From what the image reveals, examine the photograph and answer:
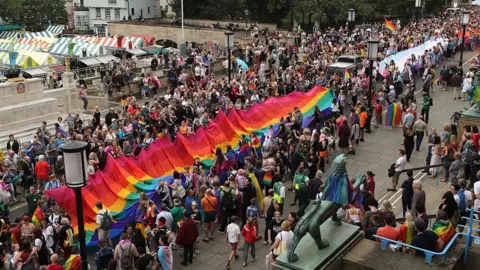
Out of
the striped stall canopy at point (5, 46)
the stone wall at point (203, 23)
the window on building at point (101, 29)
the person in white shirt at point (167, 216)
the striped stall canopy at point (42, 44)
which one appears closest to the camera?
the person in white shirt at point (167, 216)

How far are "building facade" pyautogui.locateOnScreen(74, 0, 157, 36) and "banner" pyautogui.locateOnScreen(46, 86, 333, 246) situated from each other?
56412mm

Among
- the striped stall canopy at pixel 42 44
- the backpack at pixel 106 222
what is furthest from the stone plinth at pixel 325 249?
the striped stall canopy at pixel 42 44

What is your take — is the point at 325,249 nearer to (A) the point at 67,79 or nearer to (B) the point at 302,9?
(A) the point at 67,79

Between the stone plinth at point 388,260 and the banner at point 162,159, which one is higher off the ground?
the stone plinth at point 388,260

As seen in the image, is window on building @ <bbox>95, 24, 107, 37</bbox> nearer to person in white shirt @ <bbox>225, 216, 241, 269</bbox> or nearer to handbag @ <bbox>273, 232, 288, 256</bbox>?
person in white shirt @ <bbox>225, 216, 241, 269</bbox>

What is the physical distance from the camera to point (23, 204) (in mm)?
17000

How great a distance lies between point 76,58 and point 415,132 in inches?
1073

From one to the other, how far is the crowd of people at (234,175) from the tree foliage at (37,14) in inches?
2232

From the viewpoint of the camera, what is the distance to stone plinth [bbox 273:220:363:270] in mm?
8484

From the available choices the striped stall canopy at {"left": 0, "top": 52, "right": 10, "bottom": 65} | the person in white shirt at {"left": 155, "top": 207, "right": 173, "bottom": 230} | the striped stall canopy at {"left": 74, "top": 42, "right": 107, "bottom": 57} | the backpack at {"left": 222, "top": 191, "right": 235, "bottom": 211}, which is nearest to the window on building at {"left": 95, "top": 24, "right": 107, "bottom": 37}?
the striped stall canopy at {"left": 74, "top": 42, "right": 107, "bottom": 57}

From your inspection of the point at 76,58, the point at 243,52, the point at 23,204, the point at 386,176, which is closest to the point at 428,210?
the point at 386,176

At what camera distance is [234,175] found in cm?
1510

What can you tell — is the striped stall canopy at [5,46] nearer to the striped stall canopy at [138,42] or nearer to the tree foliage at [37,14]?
the striped stall canopy at [138,42]

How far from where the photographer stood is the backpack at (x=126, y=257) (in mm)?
11211
